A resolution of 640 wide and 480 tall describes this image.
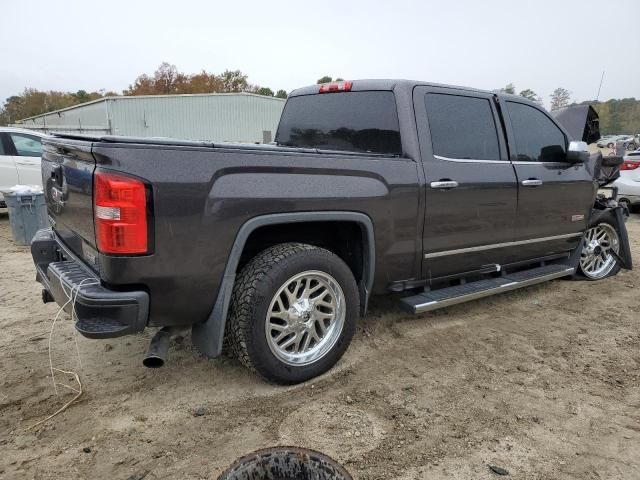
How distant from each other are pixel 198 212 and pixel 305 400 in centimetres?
126

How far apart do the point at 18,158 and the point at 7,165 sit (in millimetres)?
216

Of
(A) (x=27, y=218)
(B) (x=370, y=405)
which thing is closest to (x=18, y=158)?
(A) (x=27, y=218)

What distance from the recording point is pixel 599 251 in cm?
542

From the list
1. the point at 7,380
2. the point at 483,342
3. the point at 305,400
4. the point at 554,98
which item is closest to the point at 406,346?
the point at 483,342

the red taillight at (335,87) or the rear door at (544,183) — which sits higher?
the red taillight at (335,87)

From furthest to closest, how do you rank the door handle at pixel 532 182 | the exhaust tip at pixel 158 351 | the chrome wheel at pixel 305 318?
the door handle at pixel 532 182
the chrome wheel at pixel 305 318
the exhaust tip at pixel 158 351

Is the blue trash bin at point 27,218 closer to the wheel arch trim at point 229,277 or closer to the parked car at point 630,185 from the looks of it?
the wheel arch trim at point 229,277

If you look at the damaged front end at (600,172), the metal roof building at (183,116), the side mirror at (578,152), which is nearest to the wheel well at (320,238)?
the side mirror at (578,152)

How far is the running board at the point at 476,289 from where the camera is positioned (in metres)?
3.43

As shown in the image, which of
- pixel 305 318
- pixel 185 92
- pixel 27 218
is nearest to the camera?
pixel 305 318

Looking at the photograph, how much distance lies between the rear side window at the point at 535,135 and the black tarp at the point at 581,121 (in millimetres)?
1415

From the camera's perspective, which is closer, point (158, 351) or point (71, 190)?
point (158, 351)

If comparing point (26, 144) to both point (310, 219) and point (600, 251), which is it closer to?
point (310, 219)

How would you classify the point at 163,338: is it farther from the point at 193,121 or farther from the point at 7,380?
the point at 193,121
